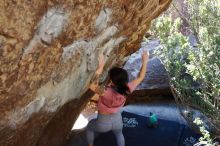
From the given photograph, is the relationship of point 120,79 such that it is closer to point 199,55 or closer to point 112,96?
point 112,96

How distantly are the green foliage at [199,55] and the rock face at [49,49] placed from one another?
0.61m

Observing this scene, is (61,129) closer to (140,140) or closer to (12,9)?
(140,140)

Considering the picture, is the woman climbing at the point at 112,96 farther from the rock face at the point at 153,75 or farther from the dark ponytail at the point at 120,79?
the rock face at the point at 153,75

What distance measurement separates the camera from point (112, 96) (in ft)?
14.6

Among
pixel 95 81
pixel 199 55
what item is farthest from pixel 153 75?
pixel 95 81

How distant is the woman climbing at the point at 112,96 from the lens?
4.36 metres

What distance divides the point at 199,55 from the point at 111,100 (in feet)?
3.83

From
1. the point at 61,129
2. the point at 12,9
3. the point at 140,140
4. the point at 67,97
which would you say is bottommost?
the point at 140,140

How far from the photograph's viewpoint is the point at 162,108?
6.57 m

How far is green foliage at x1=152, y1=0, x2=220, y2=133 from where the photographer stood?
4.69m

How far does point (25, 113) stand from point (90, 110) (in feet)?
10.9

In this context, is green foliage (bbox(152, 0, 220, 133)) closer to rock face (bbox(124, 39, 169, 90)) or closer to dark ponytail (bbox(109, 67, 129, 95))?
dark ponytail (bbox(109, 67, 129, 95))

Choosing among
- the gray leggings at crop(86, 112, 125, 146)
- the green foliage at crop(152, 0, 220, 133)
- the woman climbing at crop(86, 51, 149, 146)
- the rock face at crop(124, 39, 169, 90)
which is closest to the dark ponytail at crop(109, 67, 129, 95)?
the woman climbing at crop(86, 51, 149, 146)


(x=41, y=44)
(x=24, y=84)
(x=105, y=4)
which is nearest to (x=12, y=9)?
(x=41, y=44)
